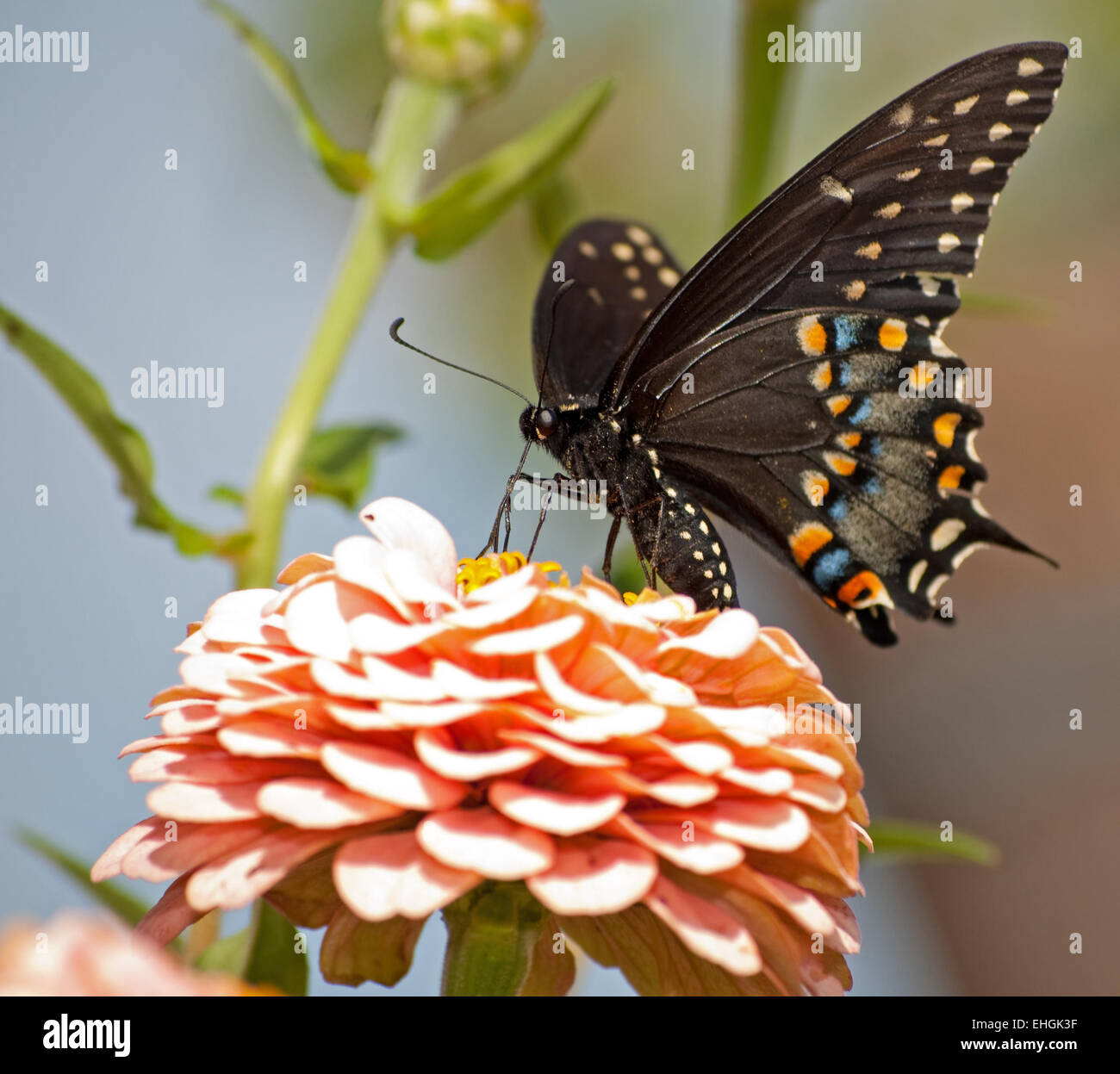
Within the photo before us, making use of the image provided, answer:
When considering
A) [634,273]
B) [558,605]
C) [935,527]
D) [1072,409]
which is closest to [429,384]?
[634,273]

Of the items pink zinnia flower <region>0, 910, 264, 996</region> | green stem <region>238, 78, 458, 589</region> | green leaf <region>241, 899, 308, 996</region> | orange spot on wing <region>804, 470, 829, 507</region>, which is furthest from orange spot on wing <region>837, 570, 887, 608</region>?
pink zinnia flower <region>0, 910, 264, 996</region>

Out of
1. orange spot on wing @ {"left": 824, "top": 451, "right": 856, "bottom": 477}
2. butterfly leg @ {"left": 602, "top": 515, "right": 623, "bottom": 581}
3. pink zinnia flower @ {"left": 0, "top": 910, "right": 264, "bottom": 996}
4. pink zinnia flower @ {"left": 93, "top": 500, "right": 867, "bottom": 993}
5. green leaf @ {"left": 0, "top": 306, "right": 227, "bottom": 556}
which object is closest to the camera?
pink zinnia flower @ {"left": 0, "top": 910, "right": 264, "bottom": 996}

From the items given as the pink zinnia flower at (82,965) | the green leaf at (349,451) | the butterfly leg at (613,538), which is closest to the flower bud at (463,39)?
the green leaf at (349,451)

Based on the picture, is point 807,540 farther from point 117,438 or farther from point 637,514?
point 117,438

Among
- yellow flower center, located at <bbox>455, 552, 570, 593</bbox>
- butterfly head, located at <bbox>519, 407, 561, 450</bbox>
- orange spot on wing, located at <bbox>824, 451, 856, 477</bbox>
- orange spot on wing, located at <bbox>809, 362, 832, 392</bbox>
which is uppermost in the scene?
orange spot on wing, located at <bbox>809, 362, 832, 392</bbox>

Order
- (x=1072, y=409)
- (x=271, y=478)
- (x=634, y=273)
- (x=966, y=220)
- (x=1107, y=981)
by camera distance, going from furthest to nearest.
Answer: (x=1072, y=409)
(x=1107, y=981)
(x=634, y=273)
(x=966, y=220)
(x=271, y=478)

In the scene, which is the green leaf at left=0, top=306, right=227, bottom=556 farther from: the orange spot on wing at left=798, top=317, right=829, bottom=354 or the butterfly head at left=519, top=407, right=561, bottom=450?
the orange spot on wing at left=798, top=317, right=829, bottom=354

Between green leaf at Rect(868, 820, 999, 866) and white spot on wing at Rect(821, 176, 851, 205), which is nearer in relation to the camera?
green leaf at Rect(868, 820, 999, 866)

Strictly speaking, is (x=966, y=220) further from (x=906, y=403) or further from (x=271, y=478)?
(x=271, y=478)
